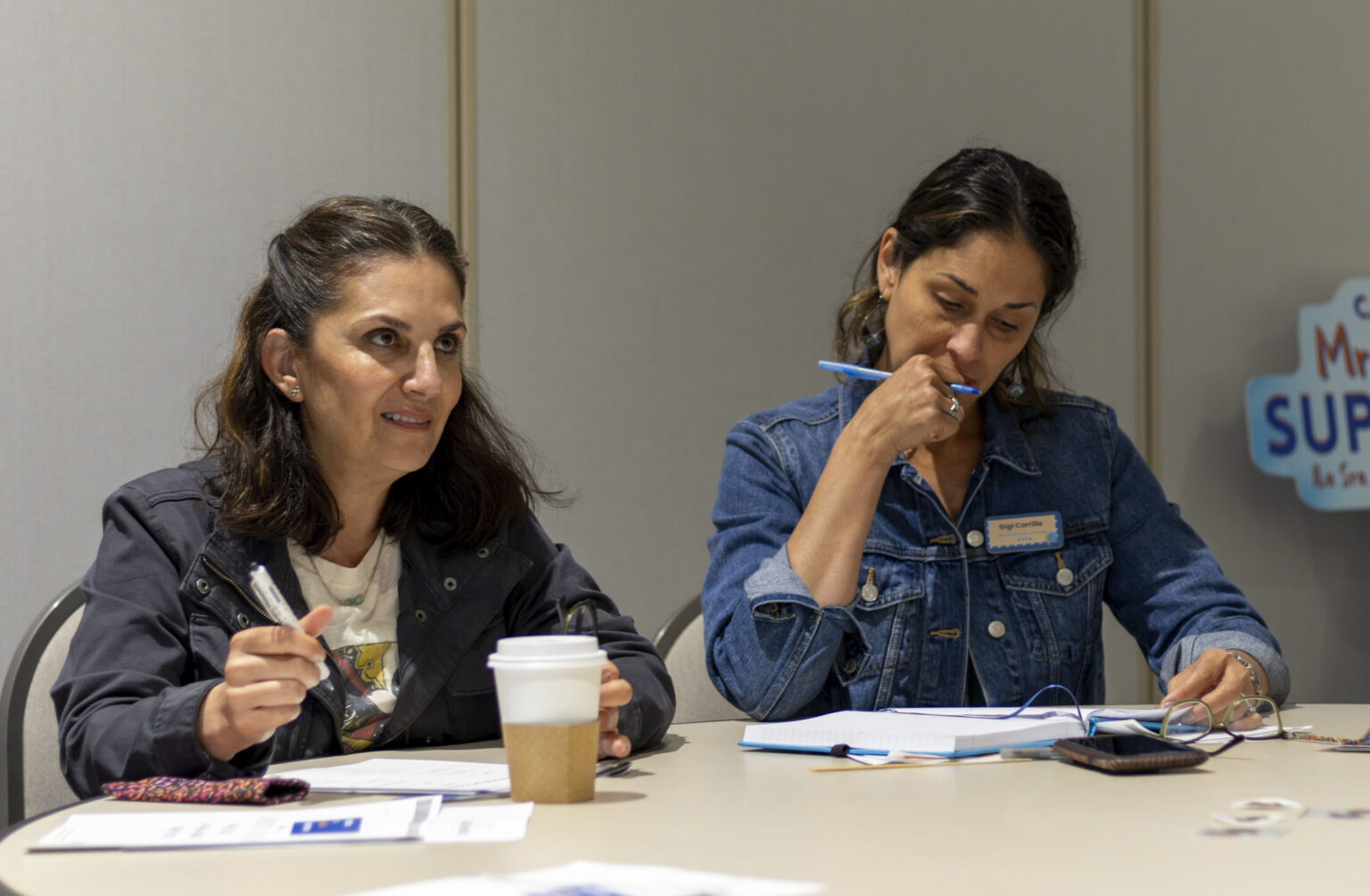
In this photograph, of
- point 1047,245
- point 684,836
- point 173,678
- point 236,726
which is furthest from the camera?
point 1047,245

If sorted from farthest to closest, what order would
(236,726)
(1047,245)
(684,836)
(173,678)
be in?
(1047,245) < (173,678) < (236,726) < (684,836)

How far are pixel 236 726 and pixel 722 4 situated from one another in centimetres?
218

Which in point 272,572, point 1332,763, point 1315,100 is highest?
point 1315,100

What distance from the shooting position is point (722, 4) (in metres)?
2.94

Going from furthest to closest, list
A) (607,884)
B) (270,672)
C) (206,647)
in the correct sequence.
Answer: (206,647) < (270,672) < (607,884)

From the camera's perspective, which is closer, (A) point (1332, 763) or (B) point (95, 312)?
(A) point (1332, 763)

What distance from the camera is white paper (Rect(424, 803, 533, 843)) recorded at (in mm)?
987

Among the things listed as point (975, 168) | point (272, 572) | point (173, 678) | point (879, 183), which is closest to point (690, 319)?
point (879, 183)

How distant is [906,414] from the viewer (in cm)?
185

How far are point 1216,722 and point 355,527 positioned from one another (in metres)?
1.14

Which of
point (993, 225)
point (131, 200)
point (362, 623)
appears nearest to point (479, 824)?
point (362, 623)

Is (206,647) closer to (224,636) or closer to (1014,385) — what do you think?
(224,636)

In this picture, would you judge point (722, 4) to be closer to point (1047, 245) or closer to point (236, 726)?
point (1047, 245)

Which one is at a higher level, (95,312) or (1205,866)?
(95,312)
